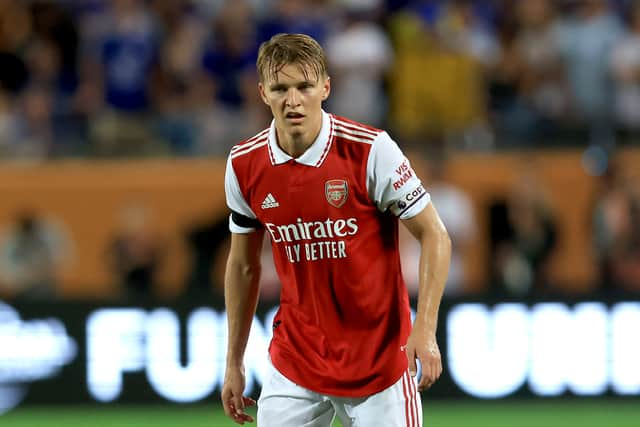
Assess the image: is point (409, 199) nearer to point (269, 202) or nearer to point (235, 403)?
point (269, 202)

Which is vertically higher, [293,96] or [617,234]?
[293,96]

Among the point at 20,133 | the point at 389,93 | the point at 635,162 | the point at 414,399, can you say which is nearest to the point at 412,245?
the point at 389,93

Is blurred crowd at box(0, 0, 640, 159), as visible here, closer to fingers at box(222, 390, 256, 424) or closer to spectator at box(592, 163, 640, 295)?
spectator at box(592, 163, 640, 295)

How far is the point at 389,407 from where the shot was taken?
15.2 ft

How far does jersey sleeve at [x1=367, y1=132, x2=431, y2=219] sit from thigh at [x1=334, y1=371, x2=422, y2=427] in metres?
0.67

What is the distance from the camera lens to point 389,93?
11180 millimetres

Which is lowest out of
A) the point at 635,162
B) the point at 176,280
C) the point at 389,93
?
the point at 176,280

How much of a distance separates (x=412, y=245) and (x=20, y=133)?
159 inches

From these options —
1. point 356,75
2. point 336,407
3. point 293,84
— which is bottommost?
point 336,407

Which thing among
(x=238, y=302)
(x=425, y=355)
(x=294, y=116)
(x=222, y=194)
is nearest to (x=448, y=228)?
(x=222, y=194)

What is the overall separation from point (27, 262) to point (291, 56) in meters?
6.75

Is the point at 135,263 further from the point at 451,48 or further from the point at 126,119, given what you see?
the point at 451,48

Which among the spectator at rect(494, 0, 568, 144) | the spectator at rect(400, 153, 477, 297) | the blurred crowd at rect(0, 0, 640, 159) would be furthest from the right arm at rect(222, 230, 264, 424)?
the spectator at rect(494, 0, 568, 144)

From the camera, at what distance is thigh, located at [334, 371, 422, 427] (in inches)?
182
